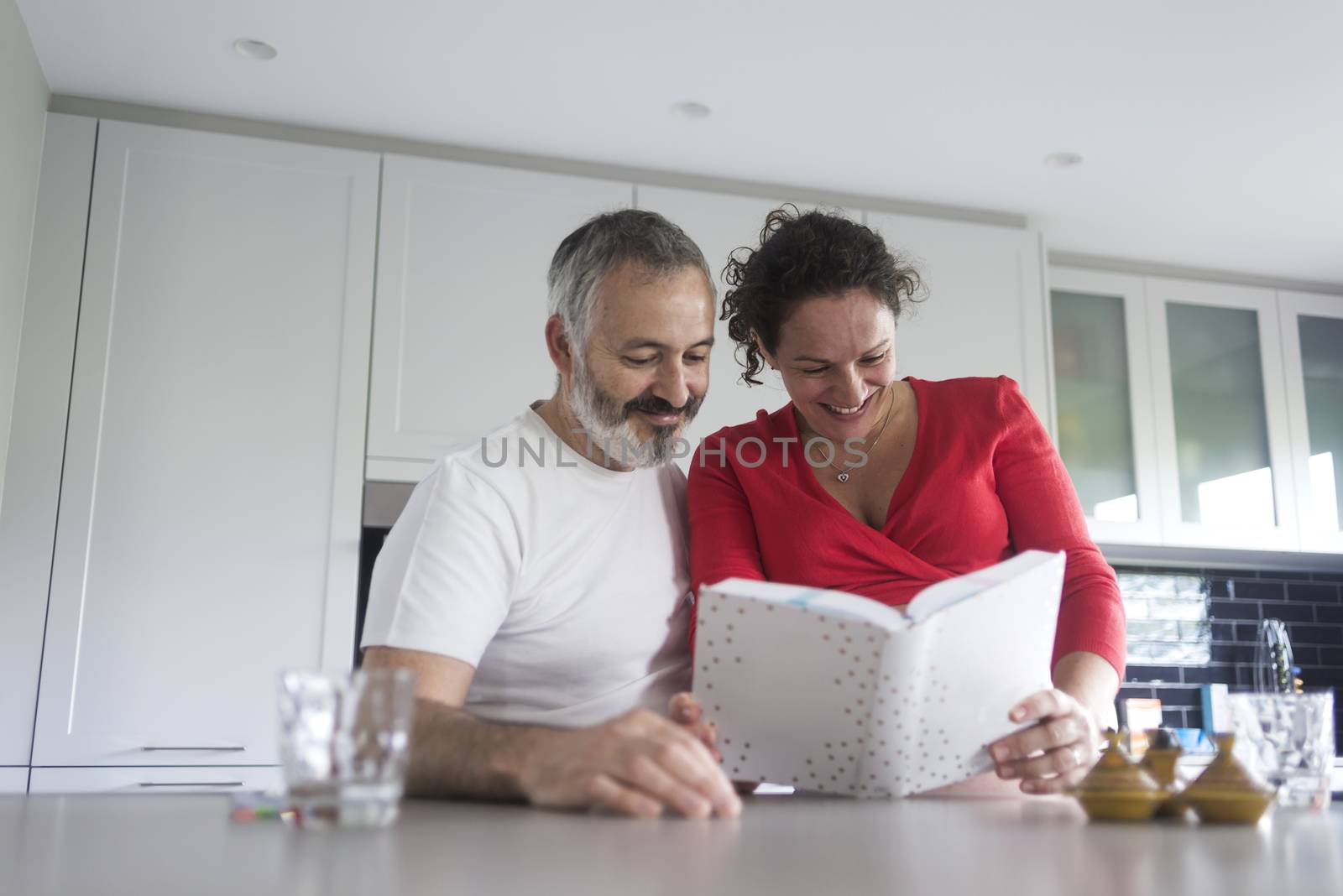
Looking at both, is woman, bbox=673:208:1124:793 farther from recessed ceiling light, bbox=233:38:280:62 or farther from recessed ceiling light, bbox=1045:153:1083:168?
recessed ceiling light, bbox=1045:153:1083:168

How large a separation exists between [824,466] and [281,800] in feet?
3.42

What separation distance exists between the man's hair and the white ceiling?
102cm

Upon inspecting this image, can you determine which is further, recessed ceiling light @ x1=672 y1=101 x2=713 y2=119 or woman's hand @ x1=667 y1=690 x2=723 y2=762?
recessed ceiling light @ x1=672 y1=101 x2=713 y2=119

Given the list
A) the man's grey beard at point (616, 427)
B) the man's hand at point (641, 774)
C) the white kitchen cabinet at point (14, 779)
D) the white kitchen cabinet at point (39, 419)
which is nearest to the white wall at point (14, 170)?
the white kitchen cabinet at point (39, 419)

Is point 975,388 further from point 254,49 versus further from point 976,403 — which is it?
point 254,49

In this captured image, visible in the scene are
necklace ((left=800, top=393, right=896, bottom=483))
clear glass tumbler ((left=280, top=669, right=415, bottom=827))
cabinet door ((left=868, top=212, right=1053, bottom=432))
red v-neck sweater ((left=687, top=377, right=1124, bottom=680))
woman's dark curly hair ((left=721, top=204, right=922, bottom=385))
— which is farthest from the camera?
cabinet door ((left=868, top=212, right=1053, bottom=432))

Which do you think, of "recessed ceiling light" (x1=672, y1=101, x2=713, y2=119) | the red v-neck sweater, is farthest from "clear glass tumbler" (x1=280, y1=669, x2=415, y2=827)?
"recessed ceiling light" (x1=672, y1=101, x2=713, y2=119)

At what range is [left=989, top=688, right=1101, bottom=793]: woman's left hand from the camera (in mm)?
1145

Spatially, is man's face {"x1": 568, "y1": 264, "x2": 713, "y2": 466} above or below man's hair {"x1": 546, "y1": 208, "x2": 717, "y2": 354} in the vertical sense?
below

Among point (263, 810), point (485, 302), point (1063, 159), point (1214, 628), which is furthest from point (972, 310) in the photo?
point (263, 810)

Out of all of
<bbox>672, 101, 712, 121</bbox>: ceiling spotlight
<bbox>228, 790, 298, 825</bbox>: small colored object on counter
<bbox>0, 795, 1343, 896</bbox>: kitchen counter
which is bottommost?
<bbox>0, 795, 1343, 896</bbox>: kitchen counter

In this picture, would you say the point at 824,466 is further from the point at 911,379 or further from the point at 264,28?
the point at 264,28

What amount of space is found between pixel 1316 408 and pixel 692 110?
243 centimetres

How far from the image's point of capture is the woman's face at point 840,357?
1.58 meters
